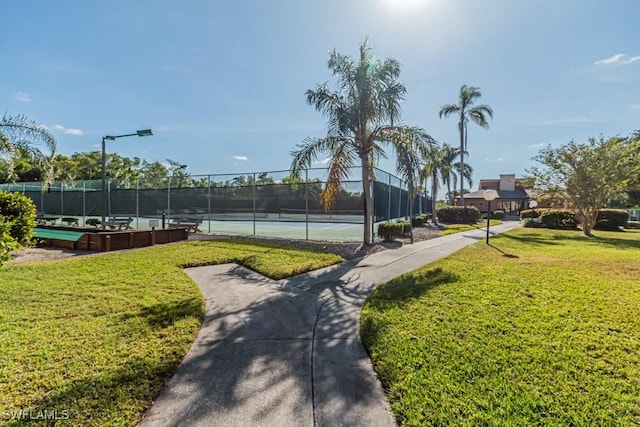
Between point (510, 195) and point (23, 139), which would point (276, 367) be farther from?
point (510, 195)

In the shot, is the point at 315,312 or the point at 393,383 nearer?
the point at 393,383

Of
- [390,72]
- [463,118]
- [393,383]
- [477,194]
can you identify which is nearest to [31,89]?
[390,72]

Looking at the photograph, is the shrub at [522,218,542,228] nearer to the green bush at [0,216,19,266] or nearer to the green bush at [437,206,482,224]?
the green bush at [437,206,482,224]

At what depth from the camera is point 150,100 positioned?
43.0ft

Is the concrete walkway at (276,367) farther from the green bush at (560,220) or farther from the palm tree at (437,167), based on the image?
the green bush at (560,220)

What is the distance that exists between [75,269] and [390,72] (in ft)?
30.7

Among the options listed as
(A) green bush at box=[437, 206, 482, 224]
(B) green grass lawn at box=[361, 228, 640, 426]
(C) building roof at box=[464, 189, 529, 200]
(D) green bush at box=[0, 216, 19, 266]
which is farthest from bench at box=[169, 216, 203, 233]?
(C) building roof at box=[464, 189, 529, 200]

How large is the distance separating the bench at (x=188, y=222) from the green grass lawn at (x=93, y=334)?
6593 millimetres

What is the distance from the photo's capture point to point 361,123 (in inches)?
356

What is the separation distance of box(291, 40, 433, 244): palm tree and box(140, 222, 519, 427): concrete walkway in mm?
5159

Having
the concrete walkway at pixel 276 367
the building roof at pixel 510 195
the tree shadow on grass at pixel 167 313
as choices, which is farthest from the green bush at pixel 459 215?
the tree shadow on grass at pixel 167 313

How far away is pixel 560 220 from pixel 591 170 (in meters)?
6.53

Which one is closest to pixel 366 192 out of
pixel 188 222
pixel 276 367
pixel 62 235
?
pixel 276 367

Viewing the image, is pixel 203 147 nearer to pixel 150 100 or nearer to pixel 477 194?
pixel 150 100
